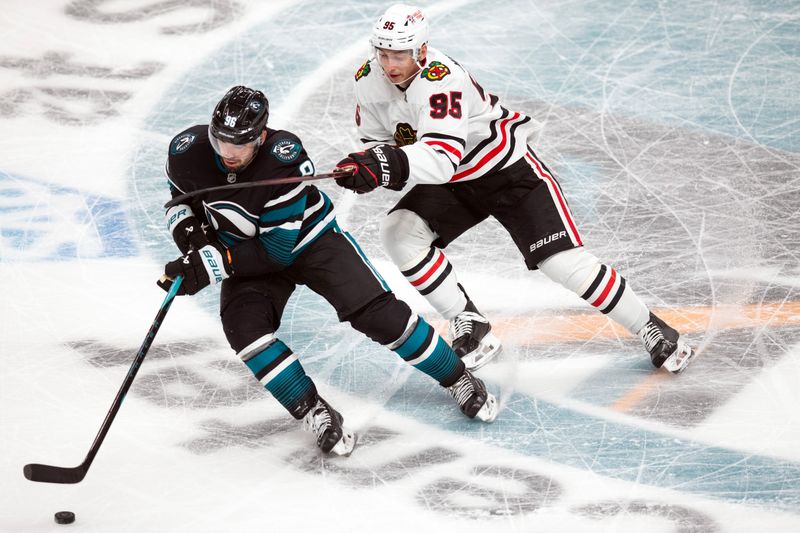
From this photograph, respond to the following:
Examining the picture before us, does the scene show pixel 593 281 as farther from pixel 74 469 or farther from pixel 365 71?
pixel 74 469

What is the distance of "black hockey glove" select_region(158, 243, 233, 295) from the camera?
3.66 meters

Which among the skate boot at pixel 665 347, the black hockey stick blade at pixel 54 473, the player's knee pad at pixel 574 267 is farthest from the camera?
the skate boot at pixel 665 347

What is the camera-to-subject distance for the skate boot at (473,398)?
400 cm

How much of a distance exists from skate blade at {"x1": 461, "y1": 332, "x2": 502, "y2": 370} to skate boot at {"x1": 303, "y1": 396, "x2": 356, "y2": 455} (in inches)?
27.8

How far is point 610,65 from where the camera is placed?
655 cm

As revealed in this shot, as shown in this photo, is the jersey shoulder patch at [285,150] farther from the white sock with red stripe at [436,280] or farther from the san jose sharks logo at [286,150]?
the white sock with red stripe at [436,280]

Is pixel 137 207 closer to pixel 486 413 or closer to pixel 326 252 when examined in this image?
pixel 326 252

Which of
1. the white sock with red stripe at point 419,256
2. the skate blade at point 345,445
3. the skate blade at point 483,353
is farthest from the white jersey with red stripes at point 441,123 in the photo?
the skate blade at point 345,445

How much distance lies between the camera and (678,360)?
14.0ft

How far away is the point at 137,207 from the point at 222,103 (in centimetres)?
199

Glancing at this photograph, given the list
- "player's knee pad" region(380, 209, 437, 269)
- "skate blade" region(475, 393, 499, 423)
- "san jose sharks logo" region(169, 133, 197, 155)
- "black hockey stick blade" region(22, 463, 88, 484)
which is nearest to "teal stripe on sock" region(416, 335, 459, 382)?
"skate blade" region(475, 393, 499, 423)

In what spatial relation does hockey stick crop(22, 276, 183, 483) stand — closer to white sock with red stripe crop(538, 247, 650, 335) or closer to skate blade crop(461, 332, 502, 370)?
skate blade crop(461, 332, 502, 370)

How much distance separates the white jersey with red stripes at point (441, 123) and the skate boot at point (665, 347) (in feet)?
2.66

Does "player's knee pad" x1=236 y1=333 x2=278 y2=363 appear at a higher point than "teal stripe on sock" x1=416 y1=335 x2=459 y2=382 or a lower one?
higher
